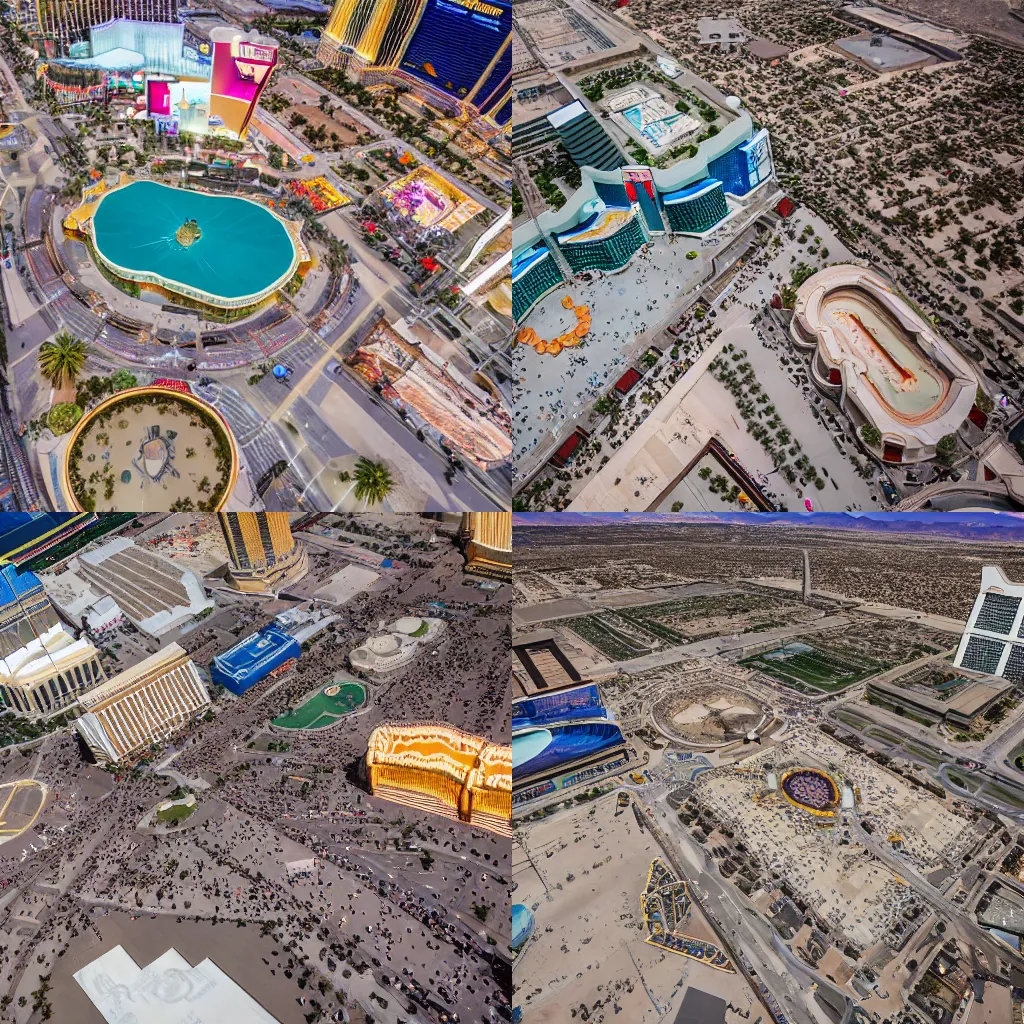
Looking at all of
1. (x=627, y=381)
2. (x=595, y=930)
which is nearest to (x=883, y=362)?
(x=627, y=381)

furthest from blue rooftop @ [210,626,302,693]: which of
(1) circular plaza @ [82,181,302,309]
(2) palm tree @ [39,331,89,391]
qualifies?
(1) circular plaza @ [82,181,302,309]

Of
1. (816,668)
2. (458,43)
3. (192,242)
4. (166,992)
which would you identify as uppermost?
(458,43)

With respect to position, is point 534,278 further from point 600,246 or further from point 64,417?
point 64,417

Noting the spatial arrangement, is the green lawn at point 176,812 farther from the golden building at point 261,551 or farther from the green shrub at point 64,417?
the green shrub at point 64,417

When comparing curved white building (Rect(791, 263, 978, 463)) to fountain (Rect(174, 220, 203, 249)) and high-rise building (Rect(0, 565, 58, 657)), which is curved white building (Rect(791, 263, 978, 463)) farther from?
high-rise building (Rect(0, 565, 58, 657))

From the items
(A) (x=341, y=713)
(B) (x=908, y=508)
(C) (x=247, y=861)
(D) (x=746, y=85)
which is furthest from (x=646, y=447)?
(C) (x=247, y=861)

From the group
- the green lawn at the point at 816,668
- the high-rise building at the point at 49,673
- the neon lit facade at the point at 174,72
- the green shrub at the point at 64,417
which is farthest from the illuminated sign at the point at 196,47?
the green lawn at the point at 816,668

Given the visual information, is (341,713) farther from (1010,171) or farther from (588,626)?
(1010,171)
